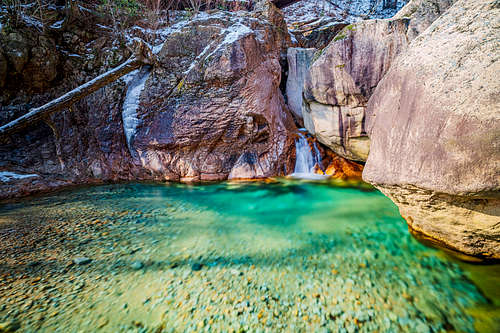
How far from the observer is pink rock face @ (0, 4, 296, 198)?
6.79 metres

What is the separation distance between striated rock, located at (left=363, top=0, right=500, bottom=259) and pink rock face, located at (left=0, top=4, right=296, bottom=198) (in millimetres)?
4809

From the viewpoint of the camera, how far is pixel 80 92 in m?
6.27

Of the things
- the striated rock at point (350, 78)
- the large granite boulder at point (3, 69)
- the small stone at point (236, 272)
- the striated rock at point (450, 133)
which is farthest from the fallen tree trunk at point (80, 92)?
the striated rock at point (450, 133)

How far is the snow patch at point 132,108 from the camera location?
7.20 m

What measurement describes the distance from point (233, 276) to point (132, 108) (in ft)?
23.4

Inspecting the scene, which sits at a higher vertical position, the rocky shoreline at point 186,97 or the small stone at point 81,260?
the rocky shoreline at point 186,97

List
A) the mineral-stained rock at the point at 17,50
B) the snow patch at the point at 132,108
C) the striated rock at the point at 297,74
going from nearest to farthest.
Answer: the mineral-stained rock at the point at 17,50, the snow patch at the point at 132,108, the striated rock at the point at 297,74

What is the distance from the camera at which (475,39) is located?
83.7 inches

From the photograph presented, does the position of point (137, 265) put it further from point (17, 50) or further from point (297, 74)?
point (297, 74)

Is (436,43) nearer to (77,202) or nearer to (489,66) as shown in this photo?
(489,66)

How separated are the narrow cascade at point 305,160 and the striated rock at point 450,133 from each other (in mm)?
4526

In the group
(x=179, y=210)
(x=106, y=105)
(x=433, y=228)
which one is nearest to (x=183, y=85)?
(x=106, y=105)

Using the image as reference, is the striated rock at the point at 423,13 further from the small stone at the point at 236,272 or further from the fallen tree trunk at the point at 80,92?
the fallen tree trunk at the point at 80,92

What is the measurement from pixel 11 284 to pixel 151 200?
300 cm
